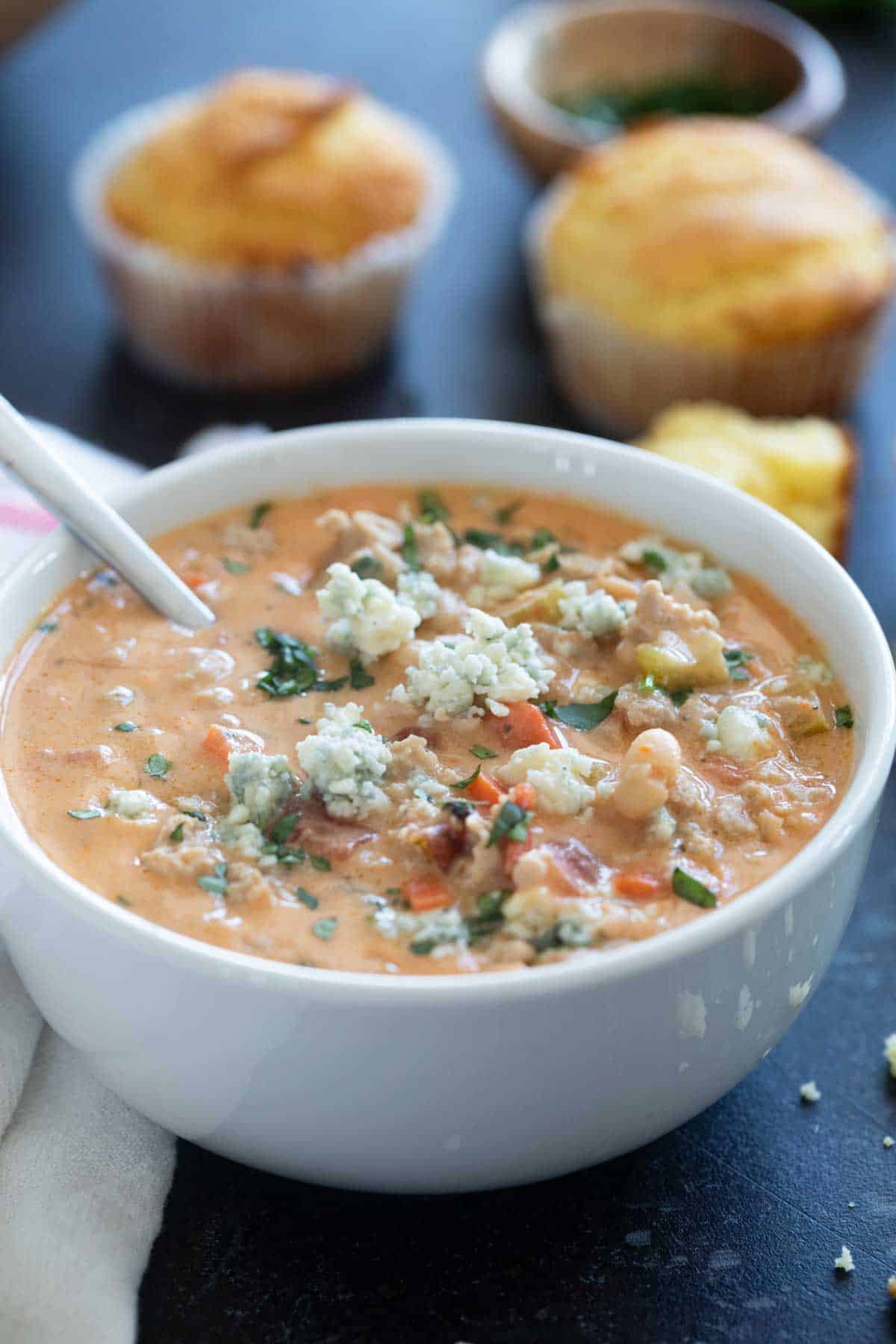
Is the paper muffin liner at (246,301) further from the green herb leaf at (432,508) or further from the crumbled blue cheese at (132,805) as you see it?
the crumbled blue cheese at (132,805)

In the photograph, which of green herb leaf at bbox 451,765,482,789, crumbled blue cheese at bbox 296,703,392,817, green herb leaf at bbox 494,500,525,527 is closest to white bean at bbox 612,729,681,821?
green herb leaf at bbox 451,765,482,789

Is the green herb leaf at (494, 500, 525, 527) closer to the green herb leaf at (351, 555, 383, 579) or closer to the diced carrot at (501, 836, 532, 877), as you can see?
the green herb leaf at (351, 555, 383, 579)

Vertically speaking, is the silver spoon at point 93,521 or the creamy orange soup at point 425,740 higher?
the silver spoon at point 93,521

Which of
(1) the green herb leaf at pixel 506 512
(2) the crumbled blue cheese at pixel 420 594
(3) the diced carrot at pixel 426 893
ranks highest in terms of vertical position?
(3) the diced carrot at pixel 426 893

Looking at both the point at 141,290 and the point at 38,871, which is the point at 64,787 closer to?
the point at 38,871

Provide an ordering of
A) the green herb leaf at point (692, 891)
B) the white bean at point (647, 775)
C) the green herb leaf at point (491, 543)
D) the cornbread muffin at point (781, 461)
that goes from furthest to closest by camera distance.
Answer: the cornbread muffin at point (781, 461), the green herb leaf at point (491, 543), the white bean at point (647, 775), the green herb leaf at point (692, 891)

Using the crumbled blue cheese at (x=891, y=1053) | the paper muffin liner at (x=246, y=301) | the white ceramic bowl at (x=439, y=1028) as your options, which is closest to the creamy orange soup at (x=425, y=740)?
the white ceramic bowl at (x=439, y=1028)

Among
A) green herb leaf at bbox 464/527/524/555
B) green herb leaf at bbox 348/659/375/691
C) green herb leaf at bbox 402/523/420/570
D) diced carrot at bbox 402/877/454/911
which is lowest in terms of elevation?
green herb leaf at bbox 464/527/524/555

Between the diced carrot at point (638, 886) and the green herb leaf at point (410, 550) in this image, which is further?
the green herb leaf at point (410, 550)
